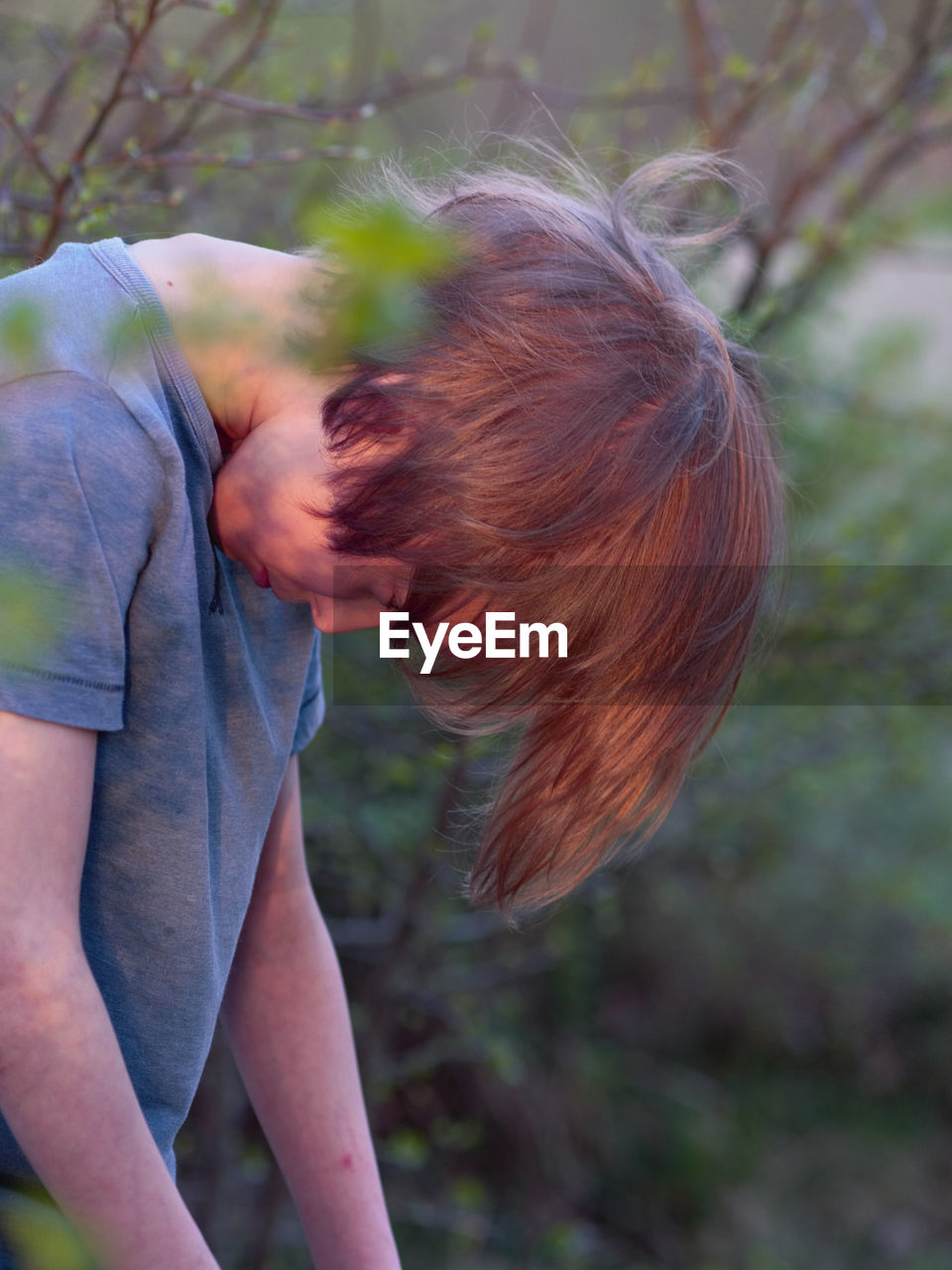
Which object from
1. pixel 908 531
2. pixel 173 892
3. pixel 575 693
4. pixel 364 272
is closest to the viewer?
pixel 364 272

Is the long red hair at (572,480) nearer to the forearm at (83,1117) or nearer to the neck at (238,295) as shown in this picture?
the neck at (238,295)

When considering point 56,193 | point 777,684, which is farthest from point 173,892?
point 777,684

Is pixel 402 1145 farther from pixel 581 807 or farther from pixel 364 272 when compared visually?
pixel 364 272

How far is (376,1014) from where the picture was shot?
7.97 ft

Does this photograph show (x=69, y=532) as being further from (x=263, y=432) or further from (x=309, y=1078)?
(x=309, y=1078)

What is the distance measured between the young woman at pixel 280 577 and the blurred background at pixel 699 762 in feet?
1.45

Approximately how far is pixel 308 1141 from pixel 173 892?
0.38 metres

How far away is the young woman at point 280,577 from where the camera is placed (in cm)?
79

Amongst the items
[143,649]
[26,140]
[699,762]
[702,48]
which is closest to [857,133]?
[702,48]

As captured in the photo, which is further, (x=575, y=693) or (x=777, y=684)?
(x=777, y=684)

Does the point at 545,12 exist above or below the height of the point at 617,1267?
above

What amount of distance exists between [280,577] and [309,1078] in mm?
526

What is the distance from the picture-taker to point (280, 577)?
102 cm

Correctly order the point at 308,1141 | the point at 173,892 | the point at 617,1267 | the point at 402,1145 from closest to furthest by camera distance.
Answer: the point at 173,892
the point at 308,1141
the point at 402,1145
the point at 617,1267
